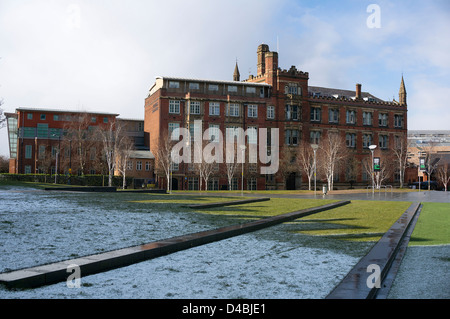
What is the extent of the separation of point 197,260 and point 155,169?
5451 centimetres

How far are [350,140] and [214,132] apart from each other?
2800 centimetres

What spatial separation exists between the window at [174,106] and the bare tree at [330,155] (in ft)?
77.8

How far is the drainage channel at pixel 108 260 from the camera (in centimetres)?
592

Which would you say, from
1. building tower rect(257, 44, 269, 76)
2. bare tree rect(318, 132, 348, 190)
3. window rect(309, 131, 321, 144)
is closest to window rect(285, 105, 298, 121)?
window rect(309, 131, 321, 144)

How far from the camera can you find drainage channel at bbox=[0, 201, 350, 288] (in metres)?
5.92

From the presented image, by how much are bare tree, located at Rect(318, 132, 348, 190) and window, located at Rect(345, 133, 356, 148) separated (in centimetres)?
503

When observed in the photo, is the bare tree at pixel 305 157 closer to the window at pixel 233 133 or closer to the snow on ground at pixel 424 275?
the window at pixel 233 133

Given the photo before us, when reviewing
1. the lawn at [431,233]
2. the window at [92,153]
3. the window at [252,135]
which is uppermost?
the window at [252,135]

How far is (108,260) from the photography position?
23.6 feet

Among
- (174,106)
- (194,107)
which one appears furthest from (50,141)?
(194,107)

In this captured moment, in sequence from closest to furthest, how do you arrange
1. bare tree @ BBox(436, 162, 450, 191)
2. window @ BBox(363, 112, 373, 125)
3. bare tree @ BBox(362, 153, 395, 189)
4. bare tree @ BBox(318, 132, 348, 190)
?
bare tree @ BBox(318, 132, 348, 190) → bare tree @ BBox(362, 153, 395, 189) → window @ BBox(363, 112, 373, 125) → bare tree @ BBox(436, 162, 450, 191)

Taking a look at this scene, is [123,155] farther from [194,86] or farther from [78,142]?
Result: [194,86]

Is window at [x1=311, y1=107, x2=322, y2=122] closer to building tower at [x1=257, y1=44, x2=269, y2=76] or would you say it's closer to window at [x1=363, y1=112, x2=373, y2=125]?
window at [x1=363, y1=112, x2=373, y2=125]

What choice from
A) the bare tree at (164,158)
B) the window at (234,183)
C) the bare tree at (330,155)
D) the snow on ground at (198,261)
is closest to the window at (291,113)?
the bare tree at (330,155)
